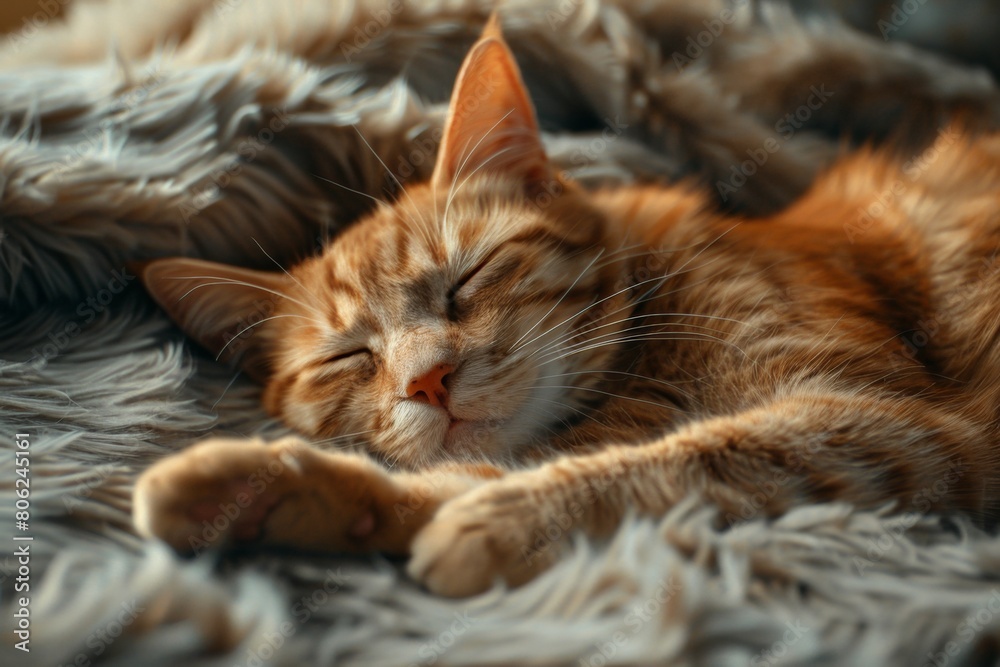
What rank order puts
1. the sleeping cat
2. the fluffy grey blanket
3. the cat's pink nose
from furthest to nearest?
the cat's pink nose < the sleeping cat < the fluffy grey blanket

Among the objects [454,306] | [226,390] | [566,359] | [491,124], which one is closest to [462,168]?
[491,124]

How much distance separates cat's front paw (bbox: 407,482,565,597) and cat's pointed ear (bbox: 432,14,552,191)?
1.92 feet

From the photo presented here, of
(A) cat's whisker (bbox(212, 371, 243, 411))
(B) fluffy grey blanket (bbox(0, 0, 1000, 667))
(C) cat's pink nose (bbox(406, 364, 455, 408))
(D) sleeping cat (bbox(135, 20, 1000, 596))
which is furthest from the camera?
(A) cat's whisker (bbox(212, 371, 243, 411))

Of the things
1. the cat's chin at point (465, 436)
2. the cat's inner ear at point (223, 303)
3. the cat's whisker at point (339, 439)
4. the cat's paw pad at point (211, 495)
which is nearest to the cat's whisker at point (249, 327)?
the cat's inner ear at point (223, 303)

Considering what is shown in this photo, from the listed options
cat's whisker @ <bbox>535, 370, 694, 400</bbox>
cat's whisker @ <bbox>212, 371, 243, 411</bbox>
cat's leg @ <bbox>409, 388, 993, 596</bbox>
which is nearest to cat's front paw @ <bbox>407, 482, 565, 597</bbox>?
cat's leg @ <bbox>409, 388, 993, 596</bbox>

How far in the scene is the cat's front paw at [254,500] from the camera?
0.68 metres

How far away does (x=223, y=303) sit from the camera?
1.14m

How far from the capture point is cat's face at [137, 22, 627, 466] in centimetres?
93

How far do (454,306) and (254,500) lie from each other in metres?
0.41

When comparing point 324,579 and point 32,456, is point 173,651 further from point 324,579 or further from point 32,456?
point 32,456

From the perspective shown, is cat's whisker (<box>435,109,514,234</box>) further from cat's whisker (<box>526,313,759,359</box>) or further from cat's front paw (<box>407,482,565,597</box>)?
cat's front paw (<box>407,482,565,597</box>)

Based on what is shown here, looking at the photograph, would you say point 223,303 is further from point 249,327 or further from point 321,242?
point 321,242

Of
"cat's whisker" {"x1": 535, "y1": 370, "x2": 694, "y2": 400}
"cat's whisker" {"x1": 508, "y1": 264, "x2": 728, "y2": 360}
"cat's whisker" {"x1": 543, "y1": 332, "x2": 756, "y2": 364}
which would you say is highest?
"cat's whisker" {"x1": 508, "y1": 264, "x2": 728, "y2": 360}

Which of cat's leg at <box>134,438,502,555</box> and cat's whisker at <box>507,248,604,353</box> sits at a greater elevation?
cat's whisker at <box>507,248,604,353</box>
